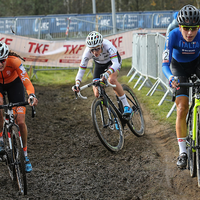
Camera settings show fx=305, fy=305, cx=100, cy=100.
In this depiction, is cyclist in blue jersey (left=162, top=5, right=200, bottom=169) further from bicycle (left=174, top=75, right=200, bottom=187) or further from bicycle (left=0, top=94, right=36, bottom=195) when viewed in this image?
bicycle (left=0, top=94, right=36, bottom=195)

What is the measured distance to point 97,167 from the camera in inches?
204

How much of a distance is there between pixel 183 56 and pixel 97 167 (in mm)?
2301

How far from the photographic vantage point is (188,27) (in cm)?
411

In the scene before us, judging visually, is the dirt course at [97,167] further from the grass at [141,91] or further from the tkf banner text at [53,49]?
the tkf banner text at [53,49]

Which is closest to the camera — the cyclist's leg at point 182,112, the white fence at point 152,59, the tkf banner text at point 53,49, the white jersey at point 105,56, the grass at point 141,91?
the cyclist's leg at point 182,112

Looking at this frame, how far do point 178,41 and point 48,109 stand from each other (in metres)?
6.12

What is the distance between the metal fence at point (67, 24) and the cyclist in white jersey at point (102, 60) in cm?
1184

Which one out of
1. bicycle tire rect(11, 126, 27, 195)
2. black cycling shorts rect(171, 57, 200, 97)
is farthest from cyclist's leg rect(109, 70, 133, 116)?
bicycle tire rect(11, 126, 27, 195)

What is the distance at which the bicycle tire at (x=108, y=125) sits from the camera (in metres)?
5.66

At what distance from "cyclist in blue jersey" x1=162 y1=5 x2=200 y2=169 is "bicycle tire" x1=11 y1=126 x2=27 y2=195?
84.8 inches

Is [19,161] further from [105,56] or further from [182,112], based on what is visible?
[105,56]

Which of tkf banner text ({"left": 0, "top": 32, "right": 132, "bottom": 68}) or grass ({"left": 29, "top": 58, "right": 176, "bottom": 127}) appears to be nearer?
grass ({"left": 29, "top": 58, "right": 176, "bottom": 127})

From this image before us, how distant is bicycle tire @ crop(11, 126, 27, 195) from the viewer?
418 cm

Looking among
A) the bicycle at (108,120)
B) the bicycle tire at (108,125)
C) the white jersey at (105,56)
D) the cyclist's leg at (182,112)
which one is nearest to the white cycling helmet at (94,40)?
the white jersey at (105,56)
